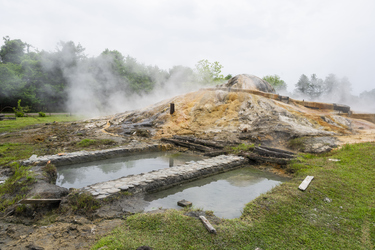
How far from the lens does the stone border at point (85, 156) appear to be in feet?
22.5

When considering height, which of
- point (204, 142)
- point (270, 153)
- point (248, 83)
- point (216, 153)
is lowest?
point (216, 153)

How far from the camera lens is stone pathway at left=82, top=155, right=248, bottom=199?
15.8 feet

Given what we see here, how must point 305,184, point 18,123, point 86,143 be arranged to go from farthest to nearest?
point 18,123
point 86,143
point 305,184

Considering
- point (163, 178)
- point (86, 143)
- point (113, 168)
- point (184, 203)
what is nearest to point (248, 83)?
point (86, 143)

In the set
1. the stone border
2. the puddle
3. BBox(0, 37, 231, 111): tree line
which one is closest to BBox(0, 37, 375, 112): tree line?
BBox(0, 37, 231, 111): tree line

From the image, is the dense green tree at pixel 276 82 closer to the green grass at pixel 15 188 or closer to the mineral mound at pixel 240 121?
the mineral mound at pixel 240 121

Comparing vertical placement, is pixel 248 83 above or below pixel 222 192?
above

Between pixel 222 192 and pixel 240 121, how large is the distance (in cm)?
724

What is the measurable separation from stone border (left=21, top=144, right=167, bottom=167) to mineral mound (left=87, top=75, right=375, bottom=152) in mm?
2741

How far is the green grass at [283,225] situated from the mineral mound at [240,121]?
410 cm

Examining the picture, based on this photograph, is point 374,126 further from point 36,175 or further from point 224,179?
point 36,175

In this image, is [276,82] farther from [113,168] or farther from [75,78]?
[113,168]

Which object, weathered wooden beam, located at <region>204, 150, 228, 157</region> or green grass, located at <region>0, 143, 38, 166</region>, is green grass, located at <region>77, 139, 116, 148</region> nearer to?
green grass, located at <region>0, 143, 38, 166</region>

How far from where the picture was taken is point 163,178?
18.6 ft
